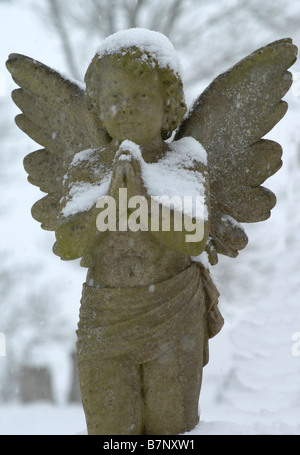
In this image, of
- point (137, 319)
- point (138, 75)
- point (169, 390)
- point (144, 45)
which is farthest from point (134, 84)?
point (169, 390)

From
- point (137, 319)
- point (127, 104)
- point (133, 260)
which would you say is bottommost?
point (137, 319)

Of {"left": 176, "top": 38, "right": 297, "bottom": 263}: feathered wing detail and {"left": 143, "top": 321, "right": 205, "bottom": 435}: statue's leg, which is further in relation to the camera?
{"left": 176, "top": 38, "right": 297, "bottom": 263}: feathered wing detail

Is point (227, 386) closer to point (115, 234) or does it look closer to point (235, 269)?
point (235, 269)

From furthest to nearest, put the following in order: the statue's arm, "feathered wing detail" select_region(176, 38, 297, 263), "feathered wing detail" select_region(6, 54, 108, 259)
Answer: "feathered wing detail" select_region(6, 54, 108, 259) < "feathered wing detail" select_region(176, 38, 297, 263) < the statue's arm

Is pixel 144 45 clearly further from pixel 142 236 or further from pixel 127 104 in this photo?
pixel 142 236

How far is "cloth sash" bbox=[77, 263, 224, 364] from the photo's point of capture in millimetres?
2199

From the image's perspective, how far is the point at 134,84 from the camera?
2209 mm

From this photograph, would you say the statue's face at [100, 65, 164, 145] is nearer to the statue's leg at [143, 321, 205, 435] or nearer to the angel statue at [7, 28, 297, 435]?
the angel statue at [7, 28, 297, 435]

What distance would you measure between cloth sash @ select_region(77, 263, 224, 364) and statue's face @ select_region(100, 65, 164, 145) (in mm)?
564

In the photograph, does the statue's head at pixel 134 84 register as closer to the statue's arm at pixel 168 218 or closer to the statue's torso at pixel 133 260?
the statue's arm at pixel 168 218

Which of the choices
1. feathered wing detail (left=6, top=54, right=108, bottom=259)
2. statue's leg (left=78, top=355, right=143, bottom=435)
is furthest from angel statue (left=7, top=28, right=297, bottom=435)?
feathered wing detail (left=6, top=54, right=108, bottom=259)

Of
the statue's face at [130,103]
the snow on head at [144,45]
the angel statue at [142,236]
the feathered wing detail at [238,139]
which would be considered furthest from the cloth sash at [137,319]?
the snow on head at [144,45]

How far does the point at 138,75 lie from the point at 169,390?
45.3 inches
